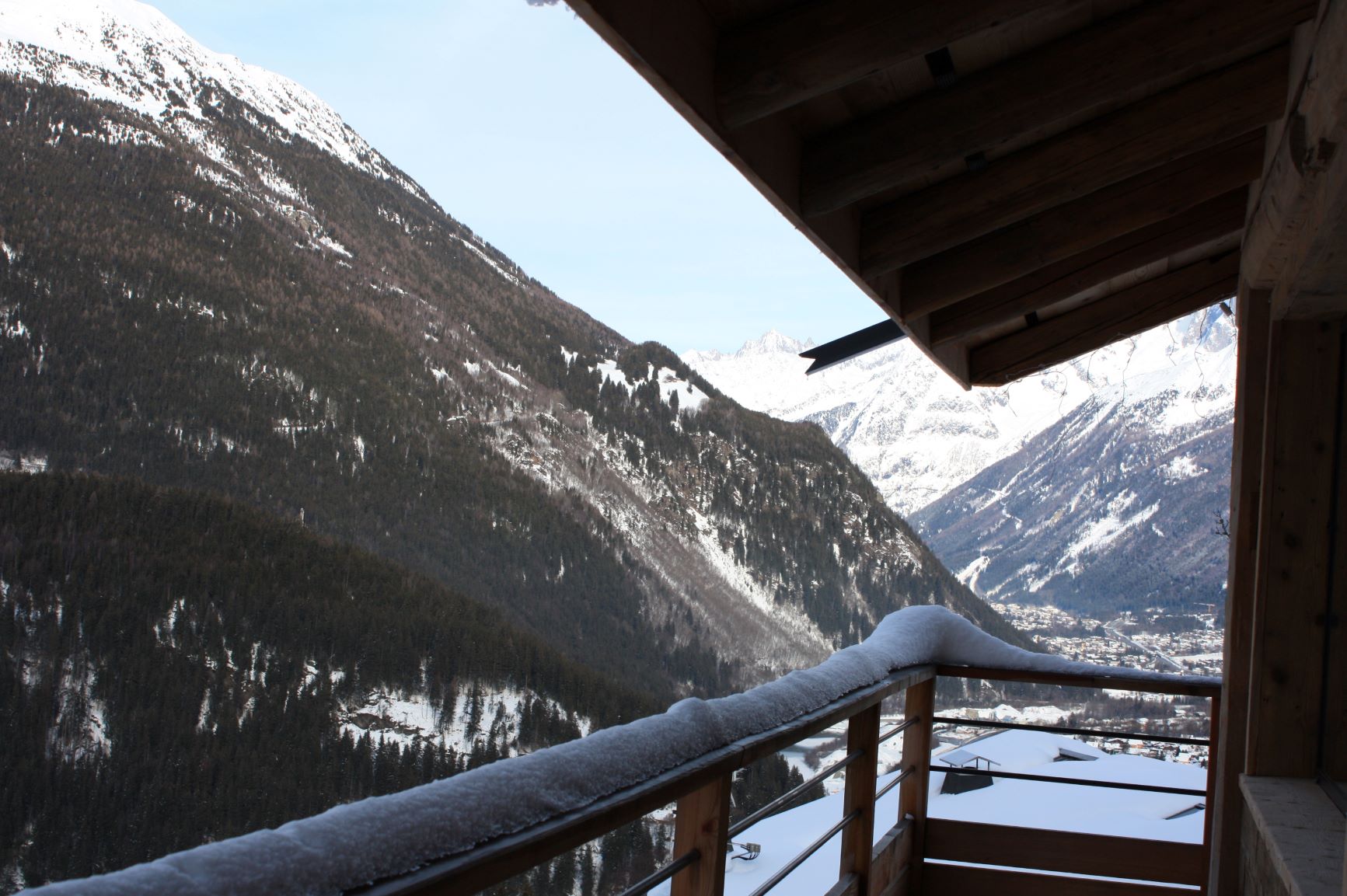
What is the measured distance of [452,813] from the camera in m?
0.80

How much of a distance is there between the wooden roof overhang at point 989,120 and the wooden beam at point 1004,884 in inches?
54.0

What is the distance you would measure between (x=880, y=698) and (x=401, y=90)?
186 meters

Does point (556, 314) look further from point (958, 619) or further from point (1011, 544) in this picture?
point (1011, 544)

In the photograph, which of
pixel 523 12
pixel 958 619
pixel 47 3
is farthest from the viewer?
pixel 47 3

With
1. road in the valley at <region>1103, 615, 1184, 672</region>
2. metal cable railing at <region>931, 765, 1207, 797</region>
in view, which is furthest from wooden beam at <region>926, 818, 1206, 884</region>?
road in the valley at <region>1103, 615, 1184, 672</region>

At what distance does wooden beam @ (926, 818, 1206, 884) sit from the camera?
2.59 metres

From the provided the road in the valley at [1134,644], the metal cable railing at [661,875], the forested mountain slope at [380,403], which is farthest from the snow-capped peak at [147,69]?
the metal cable railing at [661,875]

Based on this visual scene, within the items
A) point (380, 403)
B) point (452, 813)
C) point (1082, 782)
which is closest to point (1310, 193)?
point (452, 813)

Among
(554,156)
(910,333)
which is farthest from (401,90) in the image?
(910,333)

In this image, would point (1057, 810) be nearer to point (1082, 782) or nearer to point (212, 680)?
point (1082, 782)

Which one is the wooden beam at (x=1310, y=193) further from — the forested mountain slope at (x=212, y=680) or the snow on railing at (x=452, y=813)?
the forested mountain slope at (x=212, y=680)

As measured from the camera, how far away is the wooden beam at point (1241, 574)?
2.11 metres

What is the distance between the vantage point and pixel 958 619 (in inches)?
101

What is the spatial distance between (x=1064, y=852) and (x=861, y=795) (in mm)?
853
